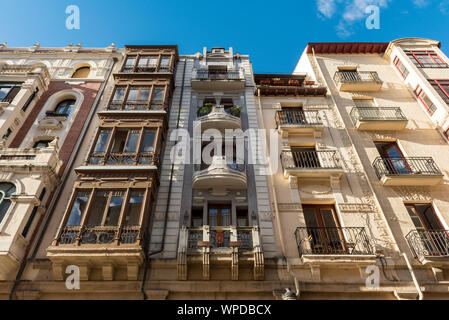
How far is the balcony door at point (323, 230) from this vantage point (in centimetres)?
1055

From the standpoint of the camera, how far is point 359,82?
1711 cm

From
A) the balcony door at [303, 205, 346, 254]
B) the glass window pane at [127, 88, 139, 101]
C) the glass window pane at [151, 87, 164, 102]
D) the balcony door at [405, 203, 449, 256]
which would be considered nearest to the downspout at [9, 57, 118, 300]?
the glass window pane at [127, 88, 139, 101]

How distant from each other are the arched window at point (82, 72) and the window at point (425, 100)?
21.3m

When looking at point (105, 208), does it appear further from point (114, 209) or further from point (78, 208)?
point (78, 208)

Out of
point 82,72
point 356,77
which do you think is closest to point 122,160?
point 82,72

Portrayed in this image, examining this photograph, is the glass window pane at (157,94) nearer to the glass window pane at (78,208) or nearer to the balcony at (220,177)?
the balcony at (220,177)

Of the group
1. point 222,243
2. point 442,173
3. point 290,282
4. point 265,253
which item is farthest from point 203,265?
point 442,173

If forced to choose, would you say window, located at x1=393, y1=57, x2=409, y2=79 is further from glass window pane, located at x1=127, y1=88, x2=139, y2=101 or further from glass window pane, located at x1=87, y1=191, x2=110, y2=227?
glass window pane, located at x1=87, y1=191, x2=110, y2=227

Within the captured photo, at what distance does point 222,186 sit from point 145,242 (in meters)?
4.04

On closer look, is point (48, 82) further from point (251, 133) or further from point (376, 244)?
point (376, 244)

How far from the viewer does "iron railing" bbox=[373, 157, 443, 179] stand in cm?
1259

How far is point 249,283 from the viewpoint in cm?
948

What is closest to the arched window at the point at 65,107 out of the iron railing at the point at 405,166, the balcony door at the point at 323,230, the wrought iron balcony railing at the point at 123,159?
the wrought iron balcony railing at the point at 123,159

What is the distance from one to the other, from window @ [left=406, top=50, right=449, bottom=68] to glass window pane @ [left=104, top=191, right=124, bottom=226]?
19670mm
